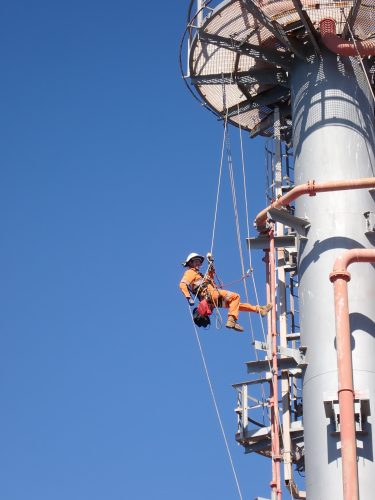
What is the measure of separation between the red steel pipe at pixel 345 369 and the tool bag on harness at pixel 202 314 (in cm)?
376

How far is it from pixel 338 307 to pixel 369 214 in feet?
10.2

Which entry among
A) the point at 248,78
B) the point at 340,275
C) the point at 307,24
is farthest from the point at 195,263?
the point at 307,24

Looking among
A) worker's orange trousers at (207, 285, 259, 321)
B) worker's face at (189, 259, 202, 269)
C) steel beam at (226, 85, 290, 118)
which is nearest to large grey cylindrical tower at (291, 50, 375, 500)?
worker's orange trousers at (207, 285, 259, 321)

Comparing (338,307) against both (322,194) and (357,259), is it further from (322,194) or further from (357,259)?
(322,194)

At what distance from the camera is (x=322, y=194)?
27.7 meters

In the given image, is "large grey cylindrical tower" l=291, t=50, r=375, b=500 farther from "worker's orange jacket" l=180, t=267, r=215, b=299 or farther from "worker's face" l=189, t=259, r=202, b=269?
"worker's face" l=189, t=259, r=202, b=269

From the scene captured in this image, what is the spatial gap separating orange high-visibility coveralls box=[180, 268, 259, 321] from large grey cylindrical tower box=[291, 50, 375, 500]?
1.71m

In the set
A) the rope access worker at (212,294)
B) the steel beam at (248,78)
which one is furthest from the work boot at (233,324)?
the steel beam at (248,78)

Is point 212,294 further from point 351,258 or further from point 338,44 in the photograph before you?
point 338,44

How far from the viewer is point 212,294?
28.4m

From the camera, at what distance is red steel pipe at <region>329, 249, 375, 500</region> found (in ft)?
75.2

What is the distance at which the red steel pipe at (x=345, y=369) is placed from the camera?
22.9m

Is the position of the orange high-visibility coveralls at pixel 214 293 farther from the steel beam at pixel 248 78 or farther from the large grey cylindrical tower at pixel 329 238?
the steel beam at pixel 248 78

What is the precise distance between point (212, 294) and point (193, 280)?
56cm
